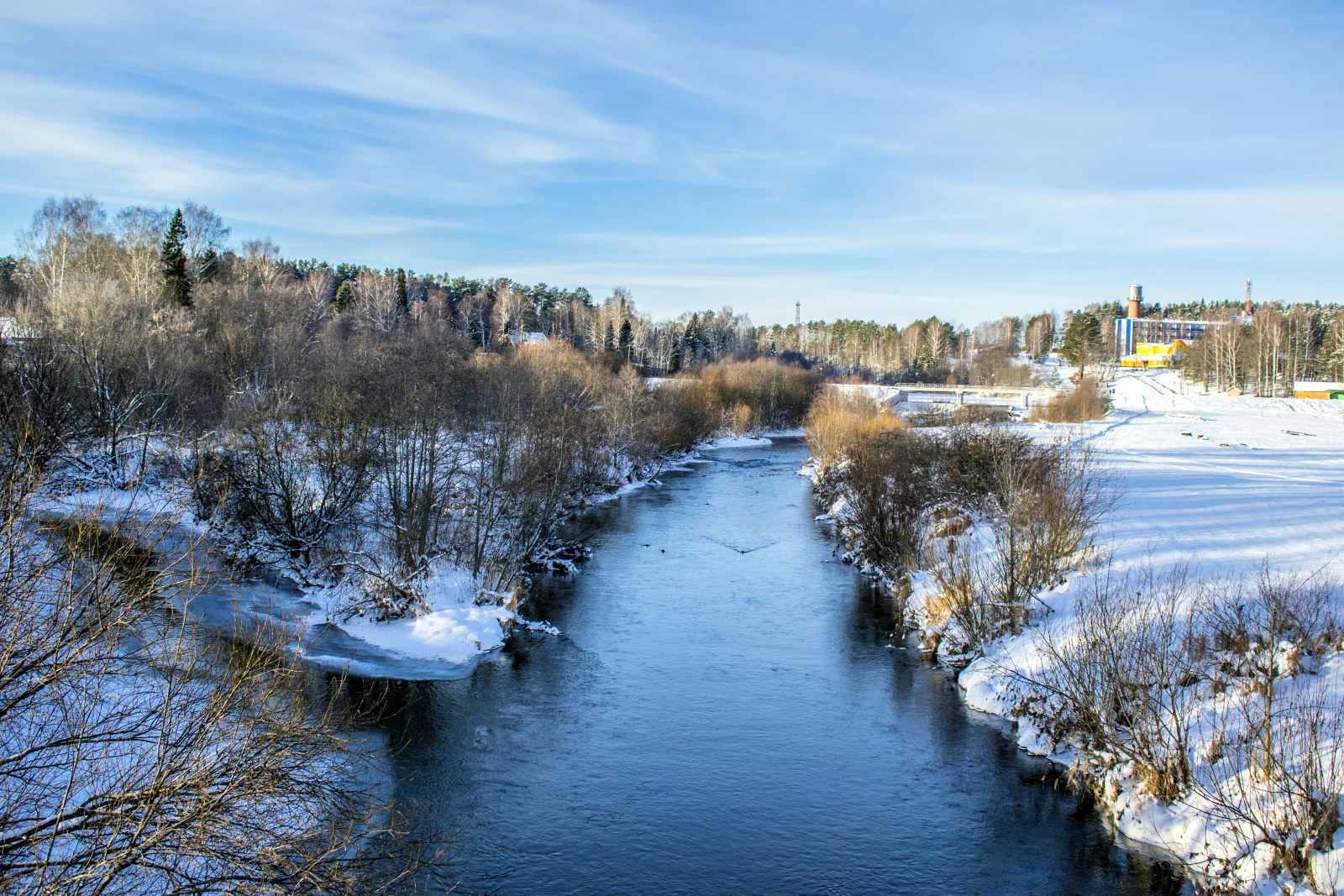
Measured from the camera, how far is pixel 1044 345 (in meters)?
171

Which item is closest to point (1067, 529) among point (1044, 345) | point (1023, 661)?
point (1023, 661)

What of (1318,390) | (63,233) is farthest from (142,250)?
(1318,390)

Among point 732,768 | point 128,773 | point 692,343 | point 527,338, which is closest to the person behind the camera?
point 128,773

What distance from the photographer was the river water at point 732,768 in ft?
39.1

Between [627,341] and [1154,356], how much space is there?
8984cm

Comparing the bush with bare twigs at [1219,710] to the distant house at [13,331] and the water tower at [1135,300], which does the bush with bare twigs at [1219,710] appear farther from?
the water tower at [1135,300]

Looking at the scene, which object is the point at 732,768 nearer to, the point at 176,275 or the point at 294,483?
the point at 294,483

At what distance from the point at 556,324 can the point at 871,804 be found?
312 feet

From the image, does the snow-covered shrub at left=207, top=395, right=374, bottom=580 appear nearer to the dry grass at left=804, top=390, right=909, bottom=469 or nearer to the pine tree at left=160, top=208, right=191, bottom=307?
the dry grass at left=804, top=390, right=909, bottom=469

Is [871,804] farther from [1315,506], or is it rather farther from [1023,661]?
[1315,506]

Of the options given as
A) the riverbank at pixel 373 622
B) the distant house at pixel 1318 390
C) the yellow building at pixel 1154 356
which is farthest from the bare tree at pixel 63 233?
the yellow building at pixel 1154 356

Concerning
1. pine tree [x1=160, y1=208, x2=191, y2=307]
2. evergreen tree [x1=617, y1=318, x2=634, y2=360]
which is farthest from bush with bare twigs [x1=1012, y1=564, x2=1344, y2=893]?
evergreen tree [x1=617, y1=318, x2=634, y2=360]

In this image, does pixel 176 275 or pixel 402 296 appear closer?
pixel 176 275

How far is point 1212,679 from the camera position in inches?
547
